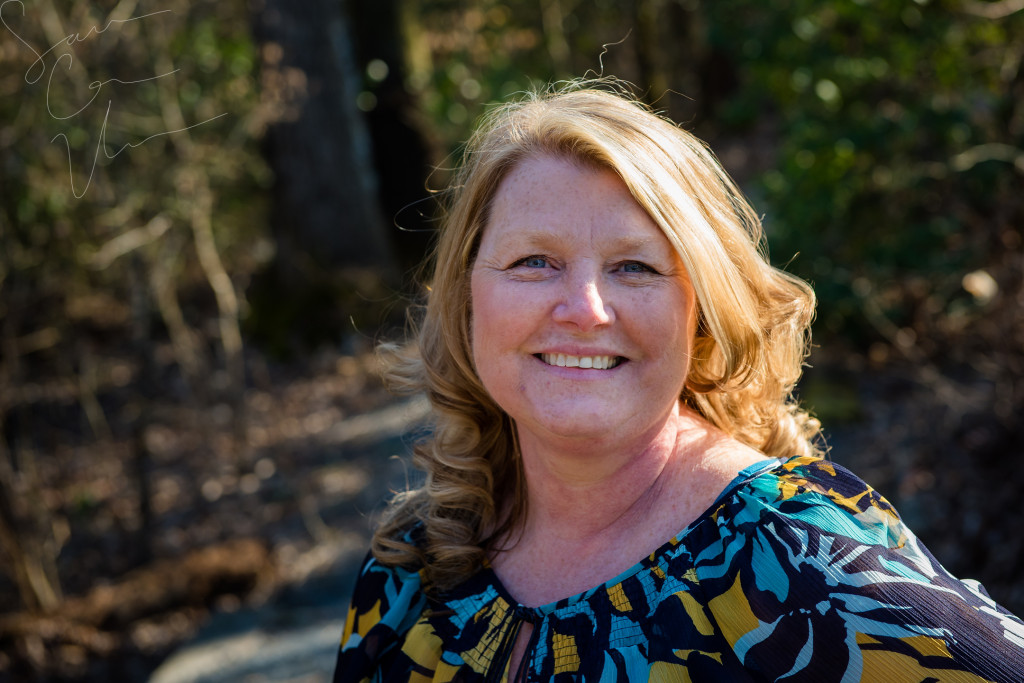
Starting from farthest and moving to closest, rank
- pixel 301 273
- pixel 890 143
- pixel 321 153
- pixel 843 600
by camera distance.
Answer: pixel 301 273 < pixel 321 153 < pixel 890 143 < pixel 843 600

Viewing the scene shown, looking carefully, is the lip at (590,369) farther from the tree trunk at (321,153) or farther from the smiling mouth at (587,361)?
the tree trunk at (321,153)

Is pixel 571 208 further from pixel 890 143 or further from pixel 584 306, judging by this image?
pixel 890 143

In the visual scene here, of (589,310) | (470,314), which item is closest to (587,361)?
(589,310)

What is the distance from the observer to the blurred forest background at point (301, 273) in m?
4.44

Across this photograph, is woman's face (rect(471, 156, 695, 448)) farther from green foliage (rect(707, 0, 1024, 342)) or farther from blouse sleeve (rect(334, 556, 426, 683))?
green foliage (rect(707, 0, 1024, 342))

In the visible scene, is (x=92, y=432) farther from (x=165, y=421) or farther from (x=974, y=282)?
(x=974, y=282)

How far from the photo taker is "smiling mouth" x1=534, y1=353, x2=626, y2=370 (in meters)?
1.59

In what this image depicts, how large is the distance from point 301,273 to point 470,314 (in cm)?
663

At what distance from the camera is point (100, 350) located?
30.9 feet

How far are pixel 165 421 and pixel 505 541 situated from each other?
274 inches

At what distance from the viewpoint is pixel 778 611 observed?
53.3 inches

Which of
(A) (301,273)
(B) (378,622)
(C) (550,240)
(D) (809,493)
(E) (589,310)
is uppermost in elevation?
(C) (550,240)

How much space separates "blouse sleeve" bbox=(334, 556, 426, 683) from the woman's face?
538 millimetres

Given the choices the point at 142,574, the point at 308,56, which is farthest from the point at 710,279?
the point at 308,56
